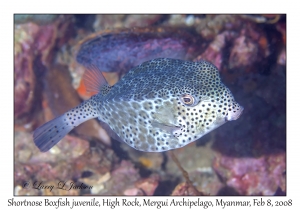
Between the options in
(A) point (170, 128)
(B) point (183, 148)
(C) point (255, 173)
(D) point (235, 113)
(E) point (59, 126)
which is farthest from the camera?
(B) point (183, 148)

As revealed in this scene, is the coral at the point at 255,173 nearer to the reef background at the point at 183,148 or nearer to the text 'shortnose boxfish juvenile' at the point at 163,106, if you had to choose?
the reef background at the point at 183,148

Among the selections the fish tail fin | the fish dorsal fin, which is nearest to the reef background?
the fish dorsal fin

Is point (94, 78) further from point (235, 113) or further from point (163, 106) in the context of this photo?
point (235, 113)

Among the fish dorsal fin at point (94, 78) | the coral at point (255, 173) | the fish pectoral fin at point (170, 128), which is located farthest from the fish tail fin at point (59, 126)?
the coral at point (255, 173)

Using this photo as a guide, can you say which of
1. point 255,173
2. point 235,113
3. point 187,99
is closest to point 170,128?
point 187,99

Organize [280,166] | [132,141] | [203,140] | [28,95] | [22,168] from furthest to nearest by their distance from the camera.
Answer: [28,95] → [203,140] → [22,168] → [280,166] → [132,141]
